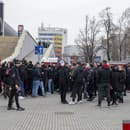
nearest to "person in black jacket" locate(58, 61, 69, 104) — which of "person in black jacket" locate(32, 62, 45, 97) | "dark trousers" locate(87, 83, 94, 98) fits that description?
"dark trousers" locate(87, 83, 94, 98)

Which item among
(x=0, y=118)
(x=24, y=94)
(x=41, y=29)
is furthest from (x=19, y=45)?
(x=41, y=29)

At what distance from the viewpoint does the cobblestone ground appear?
447 inches

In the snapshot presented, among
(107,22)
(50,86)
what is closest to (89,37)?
(107,22)

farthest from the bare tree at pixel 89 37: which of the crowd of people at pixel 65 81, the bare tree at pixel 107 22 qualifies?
the crowd of people at pixel 65 81

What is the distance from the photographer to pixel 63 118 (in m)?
13.1

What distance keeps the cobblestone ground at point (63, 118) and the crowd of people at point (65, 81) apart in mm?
876

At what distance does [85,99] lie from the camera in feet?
67.2

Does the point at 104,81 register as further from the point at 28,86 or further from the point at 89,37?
the point at 89,37

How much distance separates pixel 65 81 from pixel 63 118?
16.7ft

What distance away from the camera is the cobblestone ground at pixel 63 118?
1135 cm

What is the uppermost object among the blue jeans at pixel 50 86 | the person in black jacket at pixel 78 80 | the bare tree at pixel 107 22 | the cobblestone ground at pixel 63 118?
the bare tree at pixel 107 22

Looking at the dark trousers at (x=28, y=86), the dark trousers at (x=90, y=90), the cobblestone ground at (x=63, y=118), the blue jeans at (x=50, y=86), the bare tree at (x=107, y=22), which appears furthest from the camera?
the bare tree at (x=107, y=22)

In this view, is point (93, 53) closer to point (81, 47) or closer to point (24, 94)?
point (81, 47)

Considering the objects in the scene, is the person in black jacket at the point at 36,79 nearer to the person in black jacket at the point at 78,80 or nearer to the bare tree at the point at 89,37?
the person in black jacket at the point at 78,80
